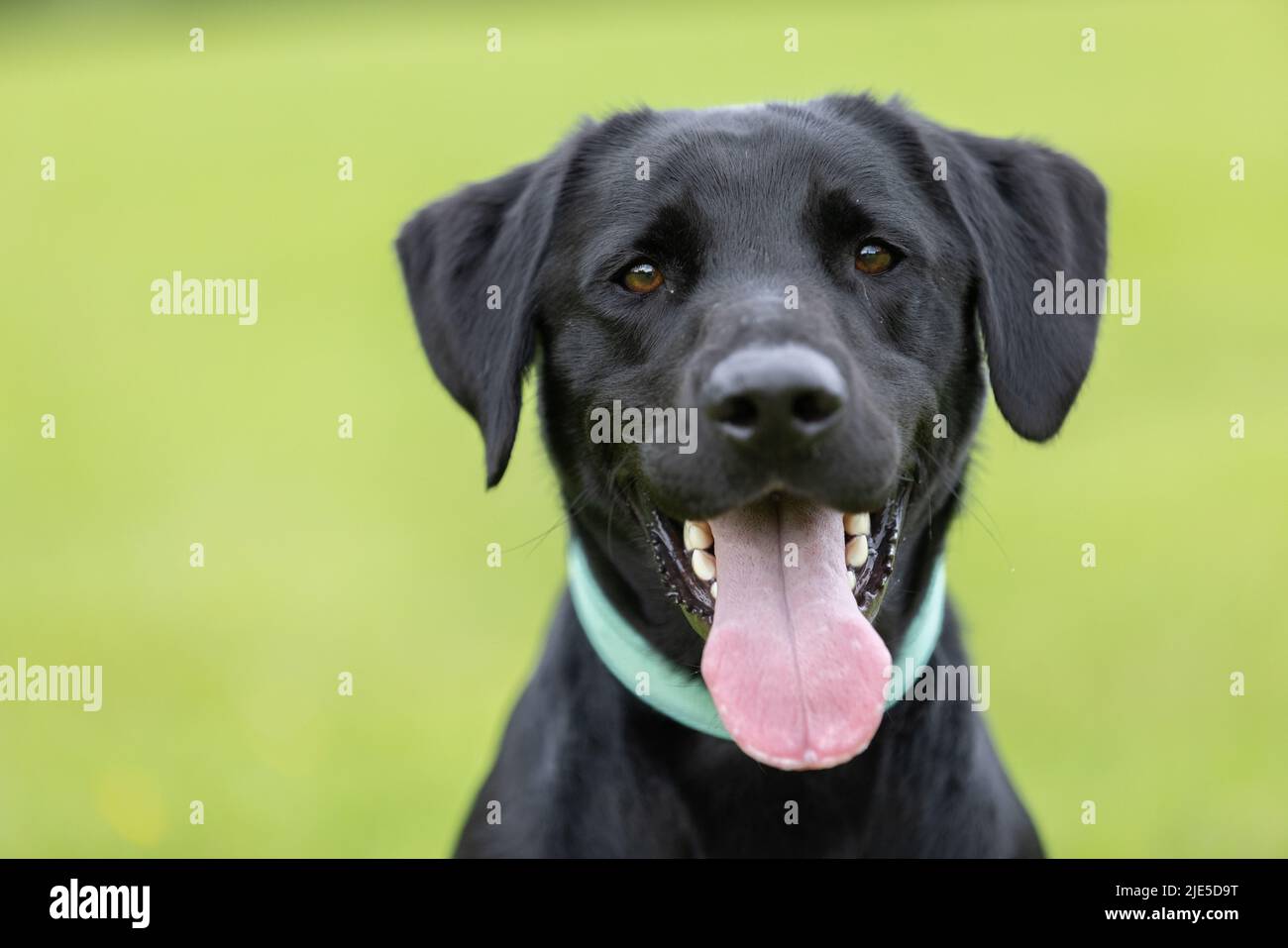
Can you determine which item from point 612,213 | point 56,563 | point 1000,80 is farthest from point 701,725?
point 1000,80

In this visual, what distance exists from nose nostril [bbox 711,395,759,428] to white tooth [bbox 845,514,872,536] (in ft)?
1.37

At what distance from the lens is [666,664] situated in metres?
3.49

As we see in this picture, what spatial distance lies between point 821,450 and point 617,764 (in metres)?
0.87

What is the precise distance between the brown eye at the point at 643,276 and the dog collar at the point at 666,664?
2.18 feet

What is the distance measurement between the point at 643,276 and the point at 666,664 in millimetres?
847

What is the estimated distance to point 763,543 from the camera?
3.35m

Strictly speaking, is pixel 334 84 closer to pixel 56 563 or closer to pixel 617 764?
pixel 56 563

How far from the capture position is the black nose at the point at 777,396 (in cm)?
300
